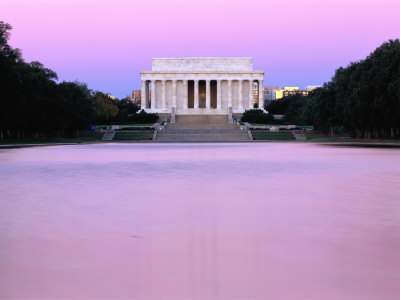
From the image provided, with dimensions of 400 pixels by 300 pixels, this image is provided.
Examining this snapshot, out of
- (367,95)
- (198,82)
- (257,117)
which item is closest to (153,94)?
(198,82)

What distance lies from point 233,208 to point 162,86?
111738 mm

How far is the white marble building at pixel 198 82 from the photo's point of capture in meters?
118

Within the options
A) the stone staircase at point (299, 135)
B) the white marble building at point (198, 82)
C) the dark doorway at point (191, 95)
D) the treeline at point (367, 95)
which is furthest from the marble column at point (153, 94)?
the treeline at point (367, 95)

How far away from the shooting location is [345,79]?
213 ft

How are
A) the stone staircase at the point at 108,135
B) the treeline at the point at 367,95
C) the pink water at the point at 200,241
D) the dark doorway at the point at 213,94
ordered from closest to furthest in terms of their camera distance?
the pink water at the point at 200,241, the treeline at the point at 367,95, the stone staircase at the point at 108,135, the dark doorway at the point at 213,94

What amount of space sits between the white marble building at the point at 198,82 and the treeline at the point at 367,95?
4427 centimetres

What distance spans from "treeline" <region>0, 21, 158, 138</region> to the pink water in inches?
1572

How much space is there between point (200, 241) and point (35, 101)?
56.9 metres

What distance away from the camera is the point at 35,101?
60.6 meters

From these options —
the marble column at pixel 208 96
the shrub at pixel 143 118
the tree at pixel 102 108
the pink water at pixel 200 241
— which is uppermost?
the marble column at pixel 208 96

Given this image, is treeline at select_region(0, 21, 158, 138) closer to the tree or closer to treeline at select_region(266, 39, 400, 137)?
the tree

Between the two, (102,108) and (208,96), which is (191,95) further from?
(102,108)

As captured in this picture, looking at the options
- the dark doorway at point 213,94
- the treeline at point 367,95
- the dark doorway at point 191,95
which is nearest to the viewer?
the treeline at point 367,95

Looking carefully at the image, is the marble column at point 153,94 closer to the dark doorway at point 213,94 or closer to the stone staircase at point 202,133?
the dark doorway at point 213,94
